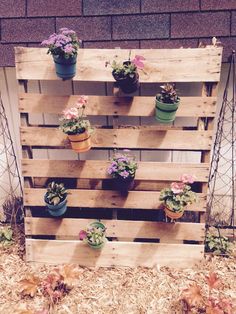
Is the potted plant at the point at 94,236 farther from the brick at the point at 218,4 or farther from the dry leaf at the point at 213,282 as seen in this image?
the brick at the point at 218,4

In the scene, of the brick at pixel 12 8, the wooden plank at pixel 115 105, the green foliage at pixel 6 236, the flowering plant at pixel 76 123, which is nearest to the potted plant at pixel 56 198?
the flowering plant at pixel 76 123

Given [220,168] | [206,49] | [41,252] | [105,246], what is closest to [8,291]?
[41,252]

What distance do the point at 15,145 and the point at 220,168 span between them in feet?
7.90

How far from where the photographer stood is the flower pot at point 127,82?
3230 millimetres

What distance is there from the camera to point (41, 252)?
3.89 m

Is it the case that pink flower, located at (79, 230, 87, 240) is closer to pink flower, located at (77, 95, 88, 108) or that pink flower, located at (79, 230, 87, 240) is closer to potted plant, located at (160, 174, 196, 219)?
potted plant, located at (160, 174, 196, 219)

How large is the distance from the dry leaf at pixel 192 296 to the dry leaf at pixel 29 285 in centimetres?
139

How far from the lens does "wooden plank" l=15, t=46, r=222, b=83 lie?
3342mm

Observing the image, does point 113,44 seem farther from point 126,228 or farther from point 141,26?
point 126,228

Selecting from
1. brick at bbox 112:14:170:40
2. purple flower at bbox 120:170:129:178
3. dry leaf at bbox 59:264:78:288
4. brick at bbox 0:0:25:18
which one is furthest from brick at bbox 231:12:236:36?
dry leaf at bbox 59:264:78:288

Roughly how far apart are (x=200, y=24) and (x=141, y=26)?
0.57 metres

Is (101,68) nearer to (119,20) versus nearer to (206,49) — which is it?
(119,20)

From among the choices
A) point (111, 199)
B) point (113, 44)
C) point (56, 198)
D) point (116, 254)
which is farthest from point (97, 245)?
point (113, 44)

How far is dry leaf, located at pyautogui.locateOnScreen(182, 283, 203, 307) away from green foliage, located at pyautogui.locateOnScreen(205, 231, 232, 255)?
32.0 inches
